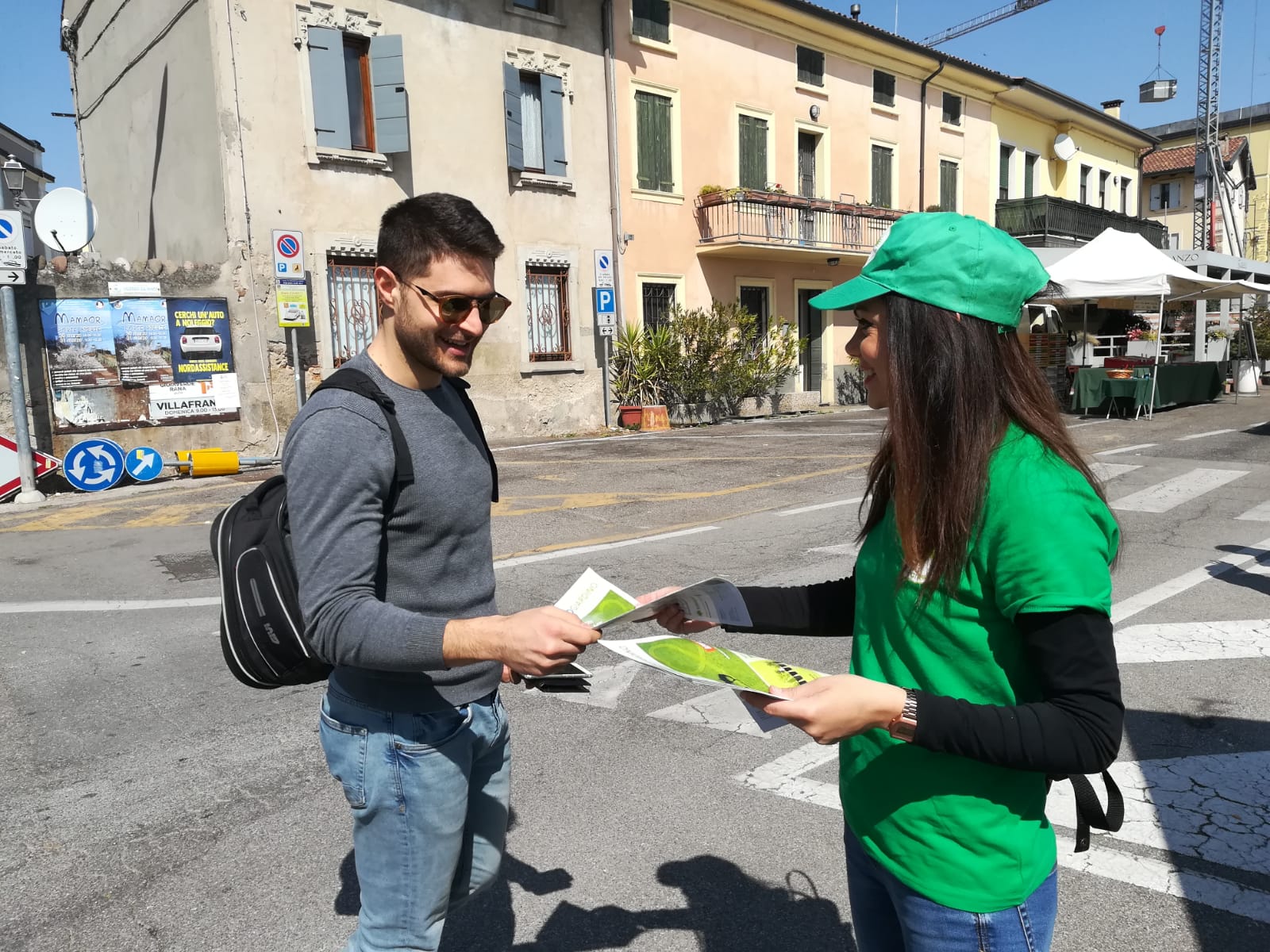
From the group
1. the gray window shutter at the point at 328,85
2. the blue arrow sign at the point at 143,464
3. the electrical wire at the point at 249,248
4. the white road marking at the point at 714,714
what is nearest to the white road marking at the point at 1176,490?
the white road marking at the point at 714,714

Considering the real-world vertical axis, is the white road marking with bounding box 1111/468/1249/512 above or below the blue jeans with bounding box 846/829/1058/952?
below

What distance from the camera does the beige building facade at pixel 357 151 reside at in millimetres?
13711

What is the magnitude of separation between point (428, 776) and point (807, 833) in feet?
5.77

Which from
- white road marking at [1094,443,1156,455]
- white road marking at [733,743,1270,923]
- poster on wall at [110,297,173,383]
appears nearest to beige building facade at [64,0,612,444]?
poster on wall at [110,297,173,383]

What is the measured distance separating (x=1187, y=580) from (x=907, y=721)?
237 inches

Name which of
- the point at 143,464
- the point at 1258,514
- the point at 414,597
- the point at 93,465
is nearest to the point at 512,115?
the point at 143,464

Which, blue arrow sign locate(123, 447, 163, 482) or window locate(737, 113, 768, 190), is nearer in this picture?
blue arrow sign locate(123, 447, 163, 482)

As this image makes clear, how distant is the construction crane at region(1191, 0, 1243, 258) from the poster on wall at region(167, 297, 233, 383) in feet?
102

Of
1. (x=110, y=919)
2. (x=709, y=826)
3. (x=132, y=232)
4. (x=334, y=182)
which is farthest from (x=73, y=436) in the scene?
(x=709, y=826)

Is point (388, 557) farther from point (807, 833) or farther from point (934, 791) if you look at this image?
point (807, 833)

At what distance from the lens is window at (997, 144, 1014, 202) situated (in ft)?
94.7

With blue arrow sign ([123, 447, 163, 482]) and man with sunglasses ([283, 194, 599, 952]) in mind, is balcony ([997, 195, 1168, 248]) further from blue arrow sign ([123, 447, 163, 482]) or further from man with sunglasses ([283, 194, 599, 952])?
man with sunglasses ([283, 194, 599, 952])

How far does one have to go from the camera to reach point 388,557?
1.78 metres

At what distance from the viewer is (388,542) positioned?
1.77 metres
